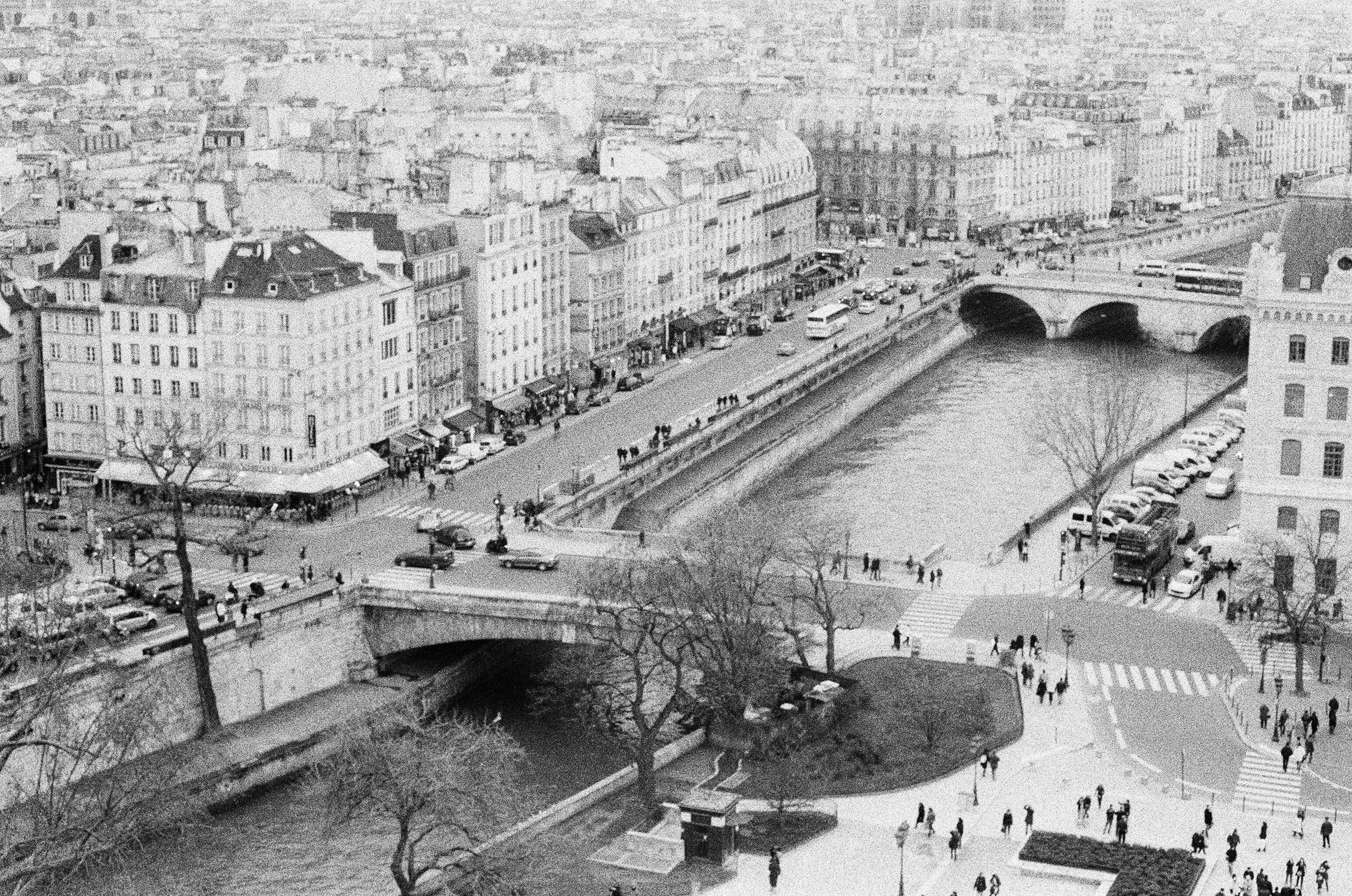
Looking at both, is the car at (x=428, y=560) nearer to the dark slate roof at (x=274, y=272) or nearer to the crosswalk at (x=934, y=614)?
the dark slate roof at (x=274, y=272)

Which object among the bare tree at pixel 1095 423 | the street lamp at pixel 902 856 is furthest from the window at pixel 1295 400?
the street lamp at pixel 902 856

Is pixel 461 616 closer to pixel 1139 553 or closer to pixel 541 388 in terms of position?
pixel 1139 553

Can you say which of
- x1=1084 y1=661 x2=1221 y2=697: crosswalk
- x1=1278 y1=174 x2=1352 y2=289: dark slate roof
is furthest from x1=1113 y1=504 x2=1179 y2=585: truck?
x1=1278 y1=174 x2=1352 y2=289: dark slate roof

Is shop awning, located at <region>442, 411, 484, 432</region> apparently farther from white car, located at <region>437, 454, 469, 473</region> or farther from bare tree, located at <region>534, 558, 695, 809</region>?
bare tree, located at <region>534, 558, 695, 809</region>

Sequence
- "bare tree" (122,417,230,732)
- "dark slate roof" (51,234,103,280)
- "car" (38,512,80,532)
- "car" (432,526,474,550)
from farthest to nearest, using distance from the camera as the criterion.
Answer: "dark slate roof" (51,234,103,280) < "car" (38,512,80,532) < "car" (432,526,474,550) < "bare tree" (122,417,230,732)

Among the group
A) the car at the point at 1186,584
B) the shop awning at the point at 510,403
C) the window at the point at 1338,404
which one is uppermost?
the window at the point at 1338,404

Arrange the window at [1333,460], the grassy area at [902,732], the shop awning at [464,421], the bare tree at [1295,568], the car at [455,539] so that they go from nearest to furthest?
the grassy area at [902,732]
the bare tree at [1295,568]
the window at [1333,460]
the car at [455,539]
the shop awning at [464,421]
